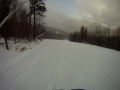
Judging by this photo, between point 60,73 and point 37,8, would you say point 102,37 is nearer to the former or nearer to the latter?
point 60,73

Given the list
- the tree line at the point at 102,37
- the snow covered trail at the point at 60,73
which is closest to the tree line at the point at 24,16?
the snow covered trail at the point at 60,73

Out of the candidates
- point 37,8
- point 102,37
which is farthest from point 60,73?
point 37,8

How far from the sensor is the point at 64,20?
2012 mm

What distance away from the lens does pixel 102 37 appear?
193cm

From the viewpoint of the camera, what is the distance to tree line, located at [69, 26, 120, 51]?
5.69 feet

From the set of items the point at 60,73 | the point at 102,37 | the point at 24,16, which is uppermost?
the point at 24,16

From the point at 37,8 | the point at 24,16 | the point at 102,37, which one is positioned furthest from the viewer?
the point at 24,16

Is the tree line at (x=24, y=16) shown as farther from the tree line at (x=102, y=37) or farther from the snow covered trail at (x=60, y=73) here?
the tree line at (x=102, y=37)

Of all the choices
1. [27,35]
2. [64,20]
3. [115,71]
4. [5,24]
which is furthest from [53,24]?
[115,71]

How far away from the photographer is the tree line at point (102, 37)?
5.69 feet

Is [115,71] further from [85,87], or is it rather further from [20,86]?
[20,86]

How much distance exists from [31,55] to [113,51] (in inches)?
62.2

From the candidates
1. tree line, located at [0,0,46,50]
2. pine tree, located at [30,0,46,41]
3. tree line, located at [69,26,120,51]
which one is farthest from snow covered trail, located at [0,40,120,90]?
pine tree, located at [30,0,46,41]

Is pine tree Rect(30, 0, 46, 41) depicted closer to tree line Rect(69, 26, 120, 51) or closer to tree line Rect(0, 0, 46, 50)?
tree line Rect(0, 0, 46, 50)
